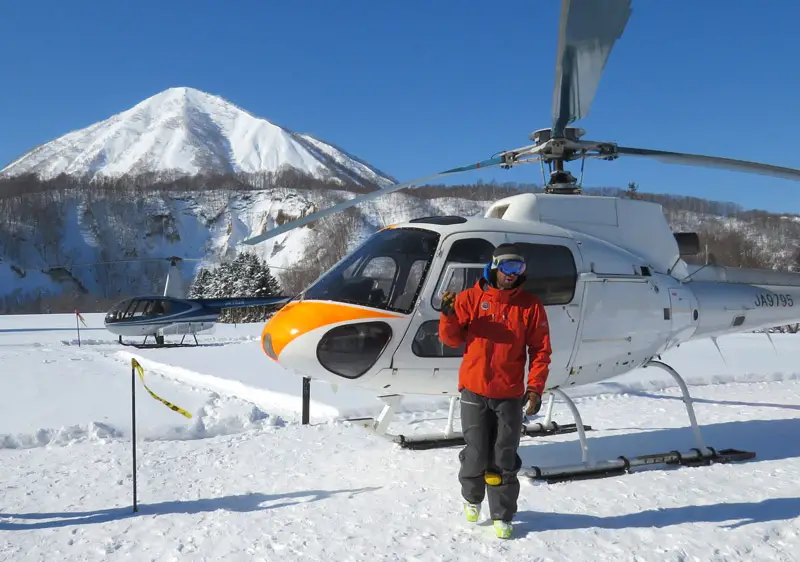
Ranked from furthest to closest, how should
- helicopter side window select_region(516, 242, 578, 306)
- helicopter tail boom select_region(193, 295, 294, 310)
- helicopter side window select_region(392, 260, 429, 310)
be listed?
1. helicopter tail boom select_region(193, 295, 294, 310)
2. helicopter side window select_region(516, 242, 578, 306)
3. helicopter side window select_region(392, 260, 429, 310)

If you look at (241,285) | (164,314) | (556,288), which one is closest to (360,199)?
(556,288)

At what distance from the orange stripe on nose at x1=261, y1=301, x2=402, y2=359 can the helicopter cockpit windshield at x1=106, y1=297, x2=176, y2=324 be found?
17.9 m

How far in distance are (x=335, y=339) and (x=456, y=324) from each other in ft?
3.39

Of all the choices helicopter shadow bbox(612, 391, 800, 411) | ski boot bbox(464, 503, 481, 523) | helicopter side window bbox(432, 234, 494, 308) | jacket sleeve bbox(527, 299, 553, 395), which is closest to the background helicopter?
helicopter shadow bbox(612, 391, 800, 411)

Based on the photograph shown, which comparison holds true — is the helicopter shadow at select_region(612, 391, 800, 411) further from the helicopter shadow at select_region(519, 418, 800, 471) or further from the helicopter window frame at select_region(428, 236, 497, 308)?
the helicopter window frame at select_region(428, 236, 497, 308)

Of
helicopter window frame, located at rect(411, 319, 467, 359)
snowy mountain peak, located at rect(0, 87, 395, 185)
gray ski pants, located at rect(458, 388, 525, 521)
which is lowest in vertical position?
gray ski pants, located at rect(458, 388, 525, 521)

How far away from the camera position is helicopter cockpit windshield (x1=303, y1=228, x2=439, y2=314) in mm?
4301

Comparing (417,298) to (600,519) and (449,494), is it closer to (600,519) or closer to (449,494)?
(449,494)

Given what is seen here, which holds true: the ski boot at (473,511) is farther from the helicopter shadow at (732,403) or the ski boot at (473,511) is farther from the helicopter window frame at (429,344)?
the helicopter shadow at (732,403)

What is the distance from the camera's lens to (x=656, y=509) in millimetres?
3945

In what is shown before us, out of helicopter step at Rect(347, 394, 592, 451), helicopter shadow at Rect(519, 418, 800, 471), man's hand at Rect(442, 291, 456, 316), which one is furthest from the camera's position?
helicopter shadow at Rect(519, 418, 800, 471)

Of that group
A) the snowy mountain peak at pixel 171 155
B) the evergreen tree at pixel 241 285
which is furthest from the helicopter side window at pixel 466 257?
the snowy mountain peak at pixel 171 155

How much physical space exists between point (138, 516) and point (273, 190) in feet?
398

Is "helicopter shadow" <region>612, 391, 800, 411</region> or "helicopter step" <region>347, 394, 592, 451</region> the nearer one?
"helicopter step" <region>347, 394, 592, 451</region>
